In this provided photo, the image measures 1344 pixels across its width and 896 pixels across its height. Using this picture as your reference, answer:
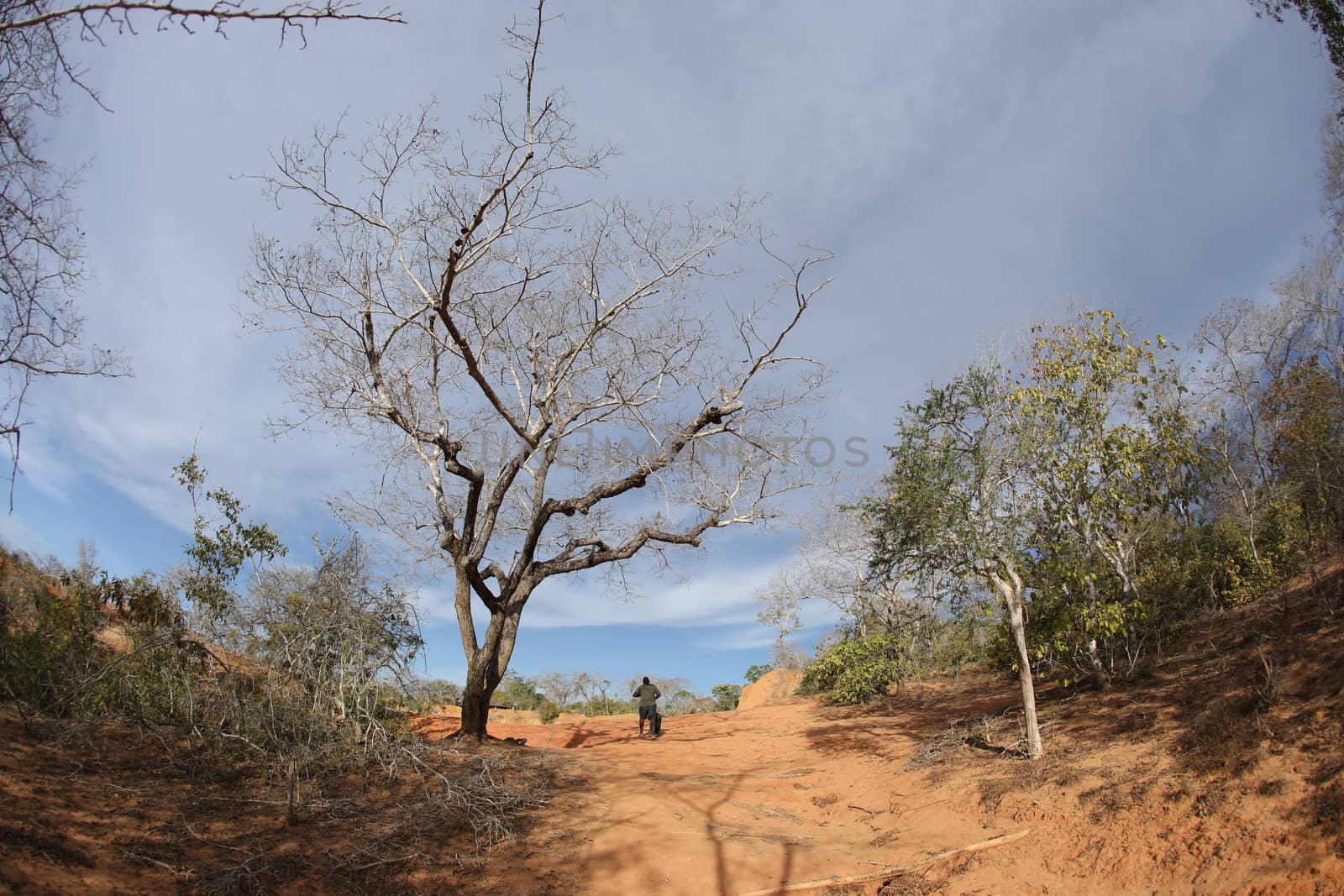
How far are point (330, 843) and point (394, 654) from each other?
7.58 feet

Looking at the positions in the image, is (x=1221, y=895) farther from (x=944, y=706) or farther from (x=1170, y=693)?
(x=944, y=706)

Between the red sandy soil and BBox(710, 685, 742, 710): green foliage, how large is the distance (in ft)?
68.3

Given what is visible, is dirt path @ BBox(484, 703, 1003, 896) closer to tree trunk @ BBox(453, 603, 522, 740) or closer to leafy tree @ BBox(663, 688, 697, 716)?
tree trunk @ BBox(453, 603, 522, 740)

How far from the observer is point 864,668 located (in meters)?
18.1

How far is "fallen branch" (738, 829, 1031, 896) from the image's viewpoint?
6.22m

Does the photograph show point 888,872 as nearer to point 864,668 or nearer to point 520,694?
point 864,668

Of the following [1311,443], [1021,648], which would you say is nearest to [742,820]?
[1021,648]

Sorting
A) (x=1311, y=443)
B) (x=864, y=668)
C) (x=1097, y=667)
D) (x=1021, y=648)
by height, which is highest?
(x=1311, y=443)

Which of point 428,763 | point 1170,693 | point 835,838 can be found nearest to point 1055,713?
point 1170,693

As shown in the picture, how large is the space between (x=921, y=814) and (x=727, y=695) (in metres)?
24.1

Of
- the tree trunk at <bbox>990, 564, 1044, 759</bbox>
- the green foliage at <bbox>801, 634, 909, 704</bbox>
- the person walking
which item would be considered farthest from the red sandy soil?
the green foliage at <bbox>801, 634, 909, 704</bbox>

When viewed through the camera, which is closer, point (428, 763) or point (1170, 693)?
point (428, 763)

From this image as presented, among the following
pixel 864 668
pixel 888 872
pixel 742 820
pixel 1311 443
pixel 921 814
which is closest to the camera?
pixel 888 872

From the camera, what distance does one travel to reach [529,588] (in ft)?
38.3
